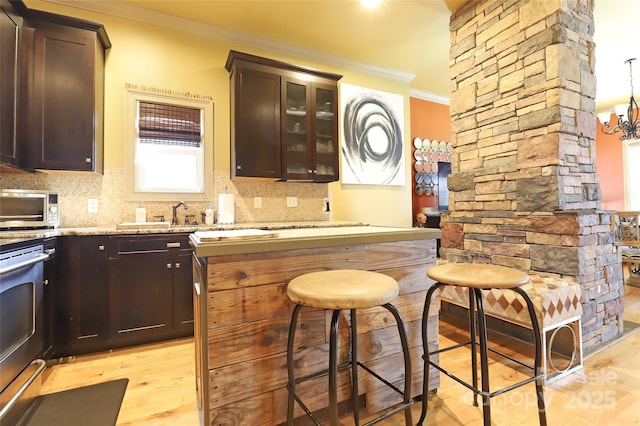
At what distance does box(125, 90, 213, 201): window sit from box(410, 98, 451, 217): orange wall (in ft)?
10.5

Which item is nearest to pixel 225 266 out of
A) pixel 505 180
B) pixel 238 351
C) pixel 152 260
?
pixel 238 351

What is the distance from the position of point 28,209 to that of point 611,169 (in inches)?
341

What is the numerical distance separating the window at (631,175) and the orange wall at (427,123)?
364 cm

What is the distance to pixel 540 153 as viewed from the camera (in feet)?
7.11

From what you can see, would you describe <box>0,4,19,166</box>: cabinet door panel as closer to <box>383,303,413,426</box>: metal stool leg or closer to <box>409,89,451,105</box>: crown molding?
<box>383,303,413,426</box>: metal stool leg

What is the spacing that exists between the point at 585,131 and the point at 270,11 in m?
2.89

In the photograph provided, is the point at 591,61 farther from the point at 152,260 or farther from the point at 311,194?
the point at 152,260

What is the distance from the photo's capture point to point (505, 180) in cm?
241

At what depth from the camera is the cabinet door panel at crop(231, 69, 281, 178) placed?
287cm

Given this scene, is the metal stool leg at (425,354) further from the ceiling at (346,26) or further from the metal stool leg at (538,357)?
the ceiling at (346,26)

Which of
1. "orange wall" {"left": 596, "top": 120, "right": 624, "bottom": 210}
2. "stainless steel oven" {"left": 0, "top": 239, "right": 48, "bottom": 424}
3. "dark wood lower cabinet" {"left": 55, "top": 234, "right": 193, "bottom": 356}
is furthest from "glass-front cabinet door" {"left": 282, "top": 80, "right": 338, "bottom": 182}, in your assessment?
"orange wall" {"left": 596, "top": 120, "right": 624, "bottom": 210}

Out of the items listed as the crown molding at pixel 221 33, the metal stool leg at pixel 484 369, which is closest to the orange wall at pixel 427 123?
the crown molding at pixel 221 33

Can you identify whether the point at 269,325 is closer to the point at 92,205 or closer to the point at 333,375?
the point at 333,375

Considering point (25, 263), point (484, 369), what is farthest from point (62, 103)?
point (484, 369)
